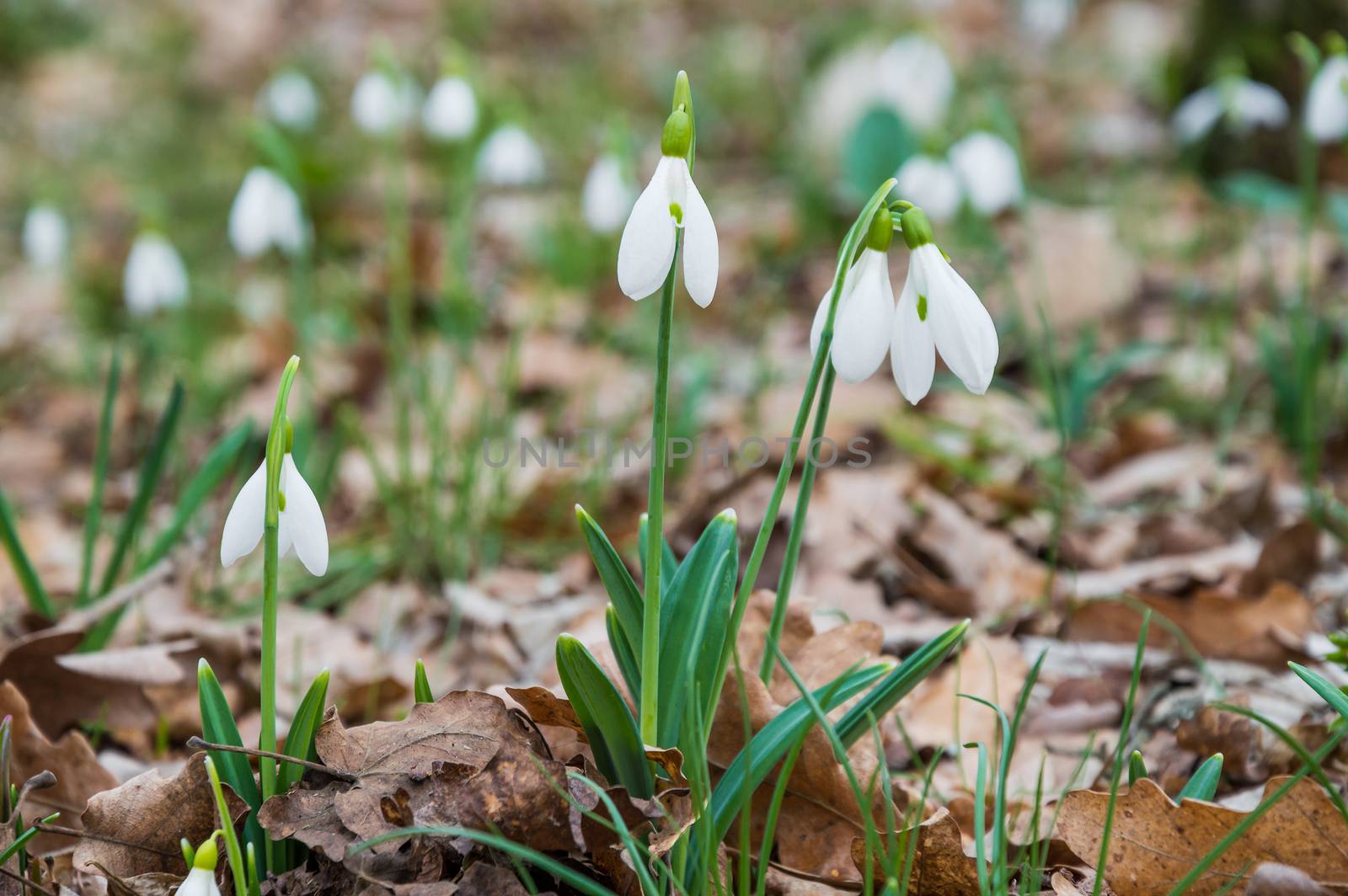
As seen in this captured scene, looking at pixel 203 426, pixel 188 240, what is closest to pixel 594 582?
pixel 203 426

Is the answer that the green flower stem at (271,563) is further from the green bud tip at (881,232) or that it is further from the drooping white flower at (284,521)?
the green bud tip at (881,232)

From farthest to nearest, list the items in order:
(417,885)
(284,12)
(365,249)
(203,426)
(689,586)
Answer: (284,12) < (365,249) < (203,426) < (689,586) < (417,885)

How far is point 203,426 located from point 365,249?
1670 mm

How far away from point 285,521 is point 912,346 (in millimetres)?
622

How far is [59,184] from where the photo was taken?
560cm

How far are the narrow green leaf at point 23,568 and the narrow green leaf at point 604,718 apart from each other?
1.01 metres

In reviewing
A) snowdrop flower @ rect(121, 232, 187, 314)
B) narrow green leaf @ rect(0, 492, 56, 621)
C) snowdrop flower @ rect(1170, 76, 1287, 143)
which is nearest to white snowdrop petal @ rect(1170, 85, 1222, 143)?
snowdrop flower @ rect(1170, 76, 1287, 143)

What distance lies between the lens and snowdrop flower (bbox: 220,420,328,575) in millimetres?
1054

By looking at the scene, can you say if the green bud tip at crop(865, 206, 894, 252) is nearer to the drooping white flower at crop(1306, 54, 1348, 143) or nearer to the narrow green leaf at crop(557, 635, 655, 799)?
the narrow green leaf at crop(557, 635, 655, 799)

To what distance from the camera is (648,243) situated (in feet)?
3.39

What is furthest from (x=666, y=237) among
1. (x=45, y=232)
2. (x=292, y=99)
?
(x=292, y=99)

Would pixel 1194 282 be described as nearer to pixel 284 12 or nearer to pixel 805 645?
pixel 805 645

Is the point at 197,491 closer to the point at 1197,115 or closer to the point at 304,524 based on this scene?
the point at 304,524

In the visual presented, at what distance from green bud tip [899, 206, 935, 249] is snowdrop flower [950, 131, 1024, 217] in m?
1.85
